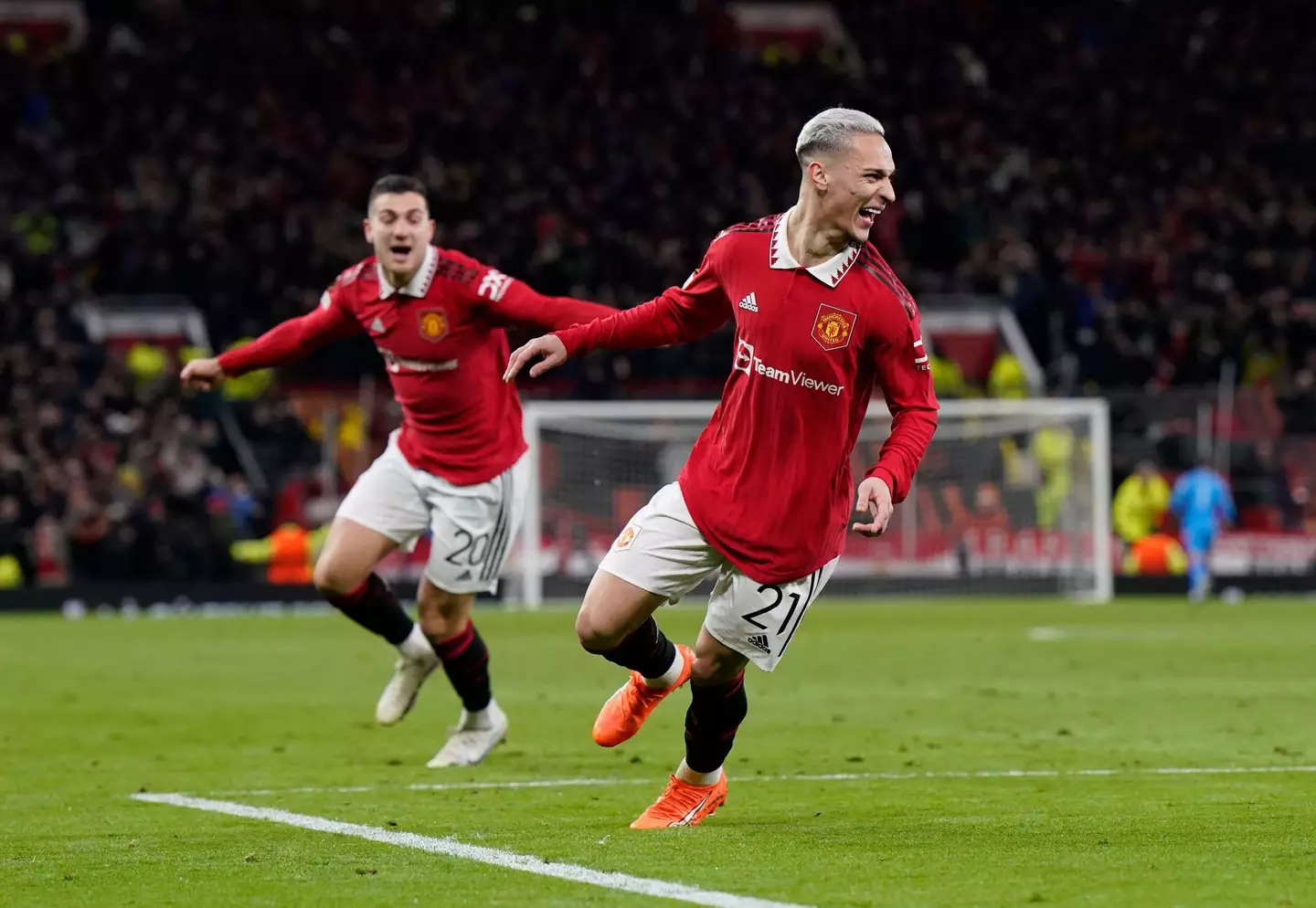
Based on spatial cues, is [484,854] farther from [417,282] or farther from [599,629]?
[417,282]

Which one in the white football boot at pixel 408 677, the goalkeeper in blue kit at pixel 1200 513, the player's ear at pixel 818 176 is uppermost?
the player's ear at pixel 818 176

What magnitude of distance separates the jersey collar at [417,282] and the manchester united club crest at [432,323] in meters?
0.09

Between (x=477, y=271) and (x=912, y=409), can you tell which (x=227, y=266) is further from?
(x=912, y=409)

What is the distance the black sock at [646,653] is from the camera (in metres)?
7.49

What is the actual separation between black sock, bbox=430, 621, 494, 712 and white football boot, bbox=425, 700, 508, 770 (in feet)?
0.18

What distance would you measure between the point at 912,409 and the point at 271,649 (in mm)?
12813

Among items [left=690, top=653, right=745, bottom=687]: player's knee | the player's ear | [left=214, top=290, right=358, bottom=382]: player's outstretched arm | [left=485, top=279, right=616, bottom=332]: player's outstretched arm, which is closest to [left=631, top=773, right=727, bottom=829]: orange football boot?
[left=690, top=653, right=745, bottom=687]: player's knee

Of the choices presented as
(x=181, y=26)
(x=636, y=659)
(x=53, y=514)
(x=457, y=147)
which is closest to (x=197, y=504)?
(x=53, y=514)

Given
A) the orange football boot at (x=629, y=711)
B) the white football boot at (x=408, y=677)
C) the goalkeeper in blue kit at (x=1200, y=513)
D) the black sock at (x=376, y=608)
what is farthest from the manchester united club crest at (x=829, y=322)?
the goalkeeper in blue kit at (x=1200, y=513)

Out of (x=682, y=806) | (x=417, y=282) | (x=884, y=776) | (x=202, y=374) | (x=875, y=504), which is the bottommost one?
(x=884, y=776)

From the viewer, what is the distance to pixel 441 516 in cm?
991

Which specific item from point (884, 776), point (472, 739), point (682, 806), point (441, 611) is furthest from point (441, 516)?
point (682, 806)

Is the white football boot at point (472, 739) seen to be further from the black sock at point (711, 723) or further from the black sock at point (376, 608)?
the black sock at point (711, 723)

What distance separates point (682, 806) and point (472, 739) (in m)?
2.80
